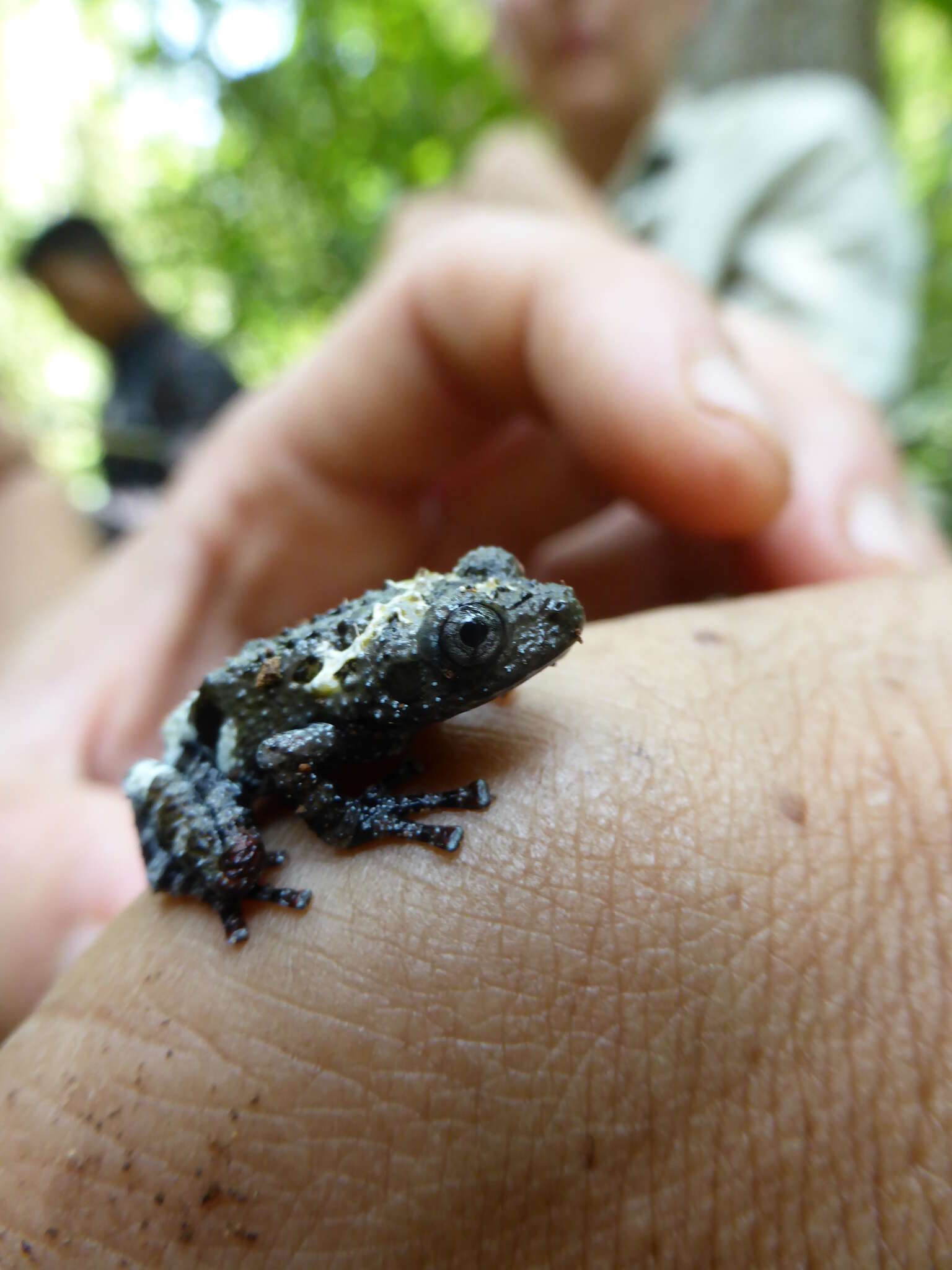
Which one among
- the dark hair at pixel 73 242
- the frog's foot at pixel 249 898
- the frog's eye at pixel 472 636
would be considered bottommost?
the frog's foot at pixel 249 898

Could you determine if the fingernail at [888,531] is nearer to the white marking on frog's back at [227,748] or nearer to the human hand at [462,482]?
the human hand at [462,482]

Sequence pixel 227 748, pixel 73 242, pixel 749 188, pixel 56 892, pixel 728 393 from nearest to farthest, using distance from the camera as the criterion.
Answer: pixel 227 748 → pixel 728 393 → pixel 56 892 → pixel 749 188 → pixel 73 242

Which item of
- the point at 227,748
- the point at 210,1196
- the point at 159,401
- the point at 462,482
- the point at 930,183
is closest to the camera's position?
the point at 210,1196

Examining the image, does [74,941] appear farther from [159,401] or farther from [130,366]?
[130,366]

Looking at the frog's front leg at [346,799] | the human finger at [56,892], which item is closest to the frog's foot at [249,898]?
the frog's front leg at [346,799]

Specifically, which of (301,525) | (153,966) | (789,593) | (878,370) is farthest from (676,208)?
(153,966)

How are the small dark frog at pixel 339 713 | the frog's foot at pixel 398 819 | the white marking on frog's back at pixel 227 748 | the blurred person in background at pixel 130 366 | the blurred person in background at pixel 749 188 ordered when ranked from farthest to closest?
the blurred person in background at pixel 130 366 < the blurred person in background at pixel 749 188 < the white marking on frog's back at pixel 227 748 < the small dark frog at pixel 339 713 < the frog's foot at pixel 398 819

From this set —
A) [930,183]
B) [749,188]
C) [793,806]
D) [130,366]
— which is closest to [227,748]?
[793,806]
